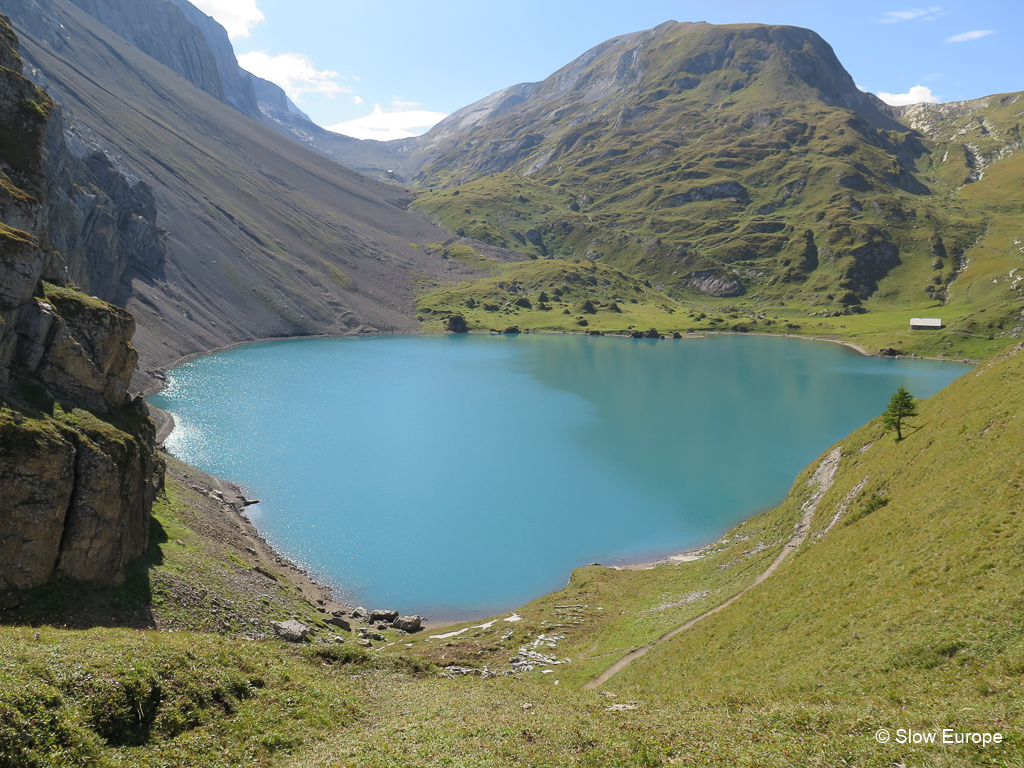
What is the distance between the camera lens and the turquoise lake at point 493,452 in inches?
2025

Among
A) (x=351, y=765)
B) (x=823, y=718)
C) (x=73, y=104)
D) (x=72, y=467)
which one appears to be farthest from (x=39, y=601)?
(x=73, y=104)

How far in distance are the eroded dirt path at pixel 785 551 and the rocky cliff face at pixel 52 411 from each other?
25.1m

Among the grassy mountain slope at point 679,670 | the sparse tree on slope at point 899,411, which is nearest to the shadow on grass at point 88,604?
the grassy mountain slope at point 679,670

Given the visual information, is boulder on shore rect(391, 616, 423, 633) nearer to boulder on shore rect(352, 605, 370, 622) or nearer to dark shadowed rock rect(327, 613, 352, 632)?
boulder on shore rect(352, 605, 370, 622)

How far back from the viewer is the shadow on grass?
75.1 feet

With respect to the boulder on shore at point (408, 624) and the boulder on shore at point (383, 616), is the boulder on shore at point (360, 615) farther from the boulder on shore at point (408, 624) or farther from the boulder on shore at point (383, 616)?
the boulder on shore at point (408, 624)

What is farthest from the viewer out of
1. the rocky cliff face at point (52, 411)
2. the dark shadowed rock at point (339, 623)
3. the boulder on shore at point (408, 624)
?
the boulder on shore at point (408, 624)

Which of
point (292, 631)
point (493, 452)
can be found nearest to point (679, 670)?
point (292, 631)

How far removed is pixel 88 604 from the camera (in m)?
25.3

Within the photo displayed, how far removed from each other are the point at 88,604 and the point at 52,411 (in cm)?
964

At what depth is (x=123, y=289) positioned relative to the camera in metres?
134

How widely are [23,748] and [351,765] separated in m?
6.95

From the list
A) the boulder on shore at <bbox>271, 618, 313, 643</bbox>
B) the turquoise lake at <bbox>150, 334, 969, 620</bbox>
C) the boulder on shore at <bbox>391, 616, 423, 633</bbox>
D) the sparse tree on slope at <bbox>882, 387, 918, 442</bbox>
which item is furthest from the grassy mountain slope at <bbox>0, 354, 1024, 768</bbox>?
the turquoise lake at <bbox>150, 334, 969, 620</bbox>

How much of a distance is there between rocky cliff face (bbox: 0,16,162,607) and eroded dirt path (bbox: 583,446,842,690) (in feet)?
82.3
